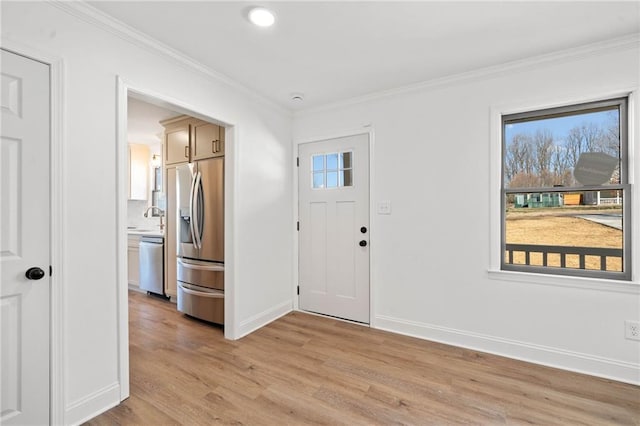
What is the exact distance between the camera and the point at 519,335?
8.24 feet

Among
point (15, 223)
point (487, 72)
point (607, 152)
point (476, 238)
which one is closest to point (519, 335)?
point (476, 238)

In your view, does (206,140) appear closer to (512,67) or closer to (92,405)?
(92,405)

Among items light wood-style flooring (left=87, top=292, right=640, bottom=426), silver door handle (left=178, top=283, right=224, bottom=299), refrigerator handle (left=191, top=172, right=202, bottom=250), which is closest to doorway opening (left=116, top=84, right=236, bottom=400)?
silver door handle (left=178, top=283, right=224, bottom=299)

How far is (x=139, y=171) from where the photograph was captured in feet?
17.1

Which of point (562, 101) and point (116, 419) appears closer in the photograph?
point (116, 419)

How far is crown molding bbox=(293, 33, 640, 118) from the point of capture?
2.19 meters

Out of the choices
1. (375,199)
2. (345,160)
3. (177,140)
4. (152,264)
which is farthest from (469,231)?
(152,264)

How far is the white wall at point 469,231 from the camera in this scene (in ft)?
7.36

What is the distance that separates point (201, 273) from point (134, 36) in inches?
88.6

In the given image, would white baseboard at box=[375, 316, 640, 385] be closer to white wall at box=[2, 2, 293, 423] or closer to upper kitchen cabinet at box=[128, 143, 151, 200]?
white wall at box=[2, 2, 293, 423]

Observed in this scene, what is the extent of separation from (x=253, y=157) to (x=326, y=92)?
1039 millimetres

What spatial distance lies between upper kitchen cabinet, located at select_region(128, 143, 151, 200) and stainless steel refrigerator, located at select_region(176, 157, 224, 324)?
2230 mm

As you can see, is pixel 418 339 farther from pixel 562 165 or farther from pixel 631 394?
pixel 562 165

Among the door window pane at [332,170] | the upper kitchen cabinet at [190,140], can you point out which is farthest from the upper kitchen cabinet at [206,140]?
the door window pane at [332,170]
